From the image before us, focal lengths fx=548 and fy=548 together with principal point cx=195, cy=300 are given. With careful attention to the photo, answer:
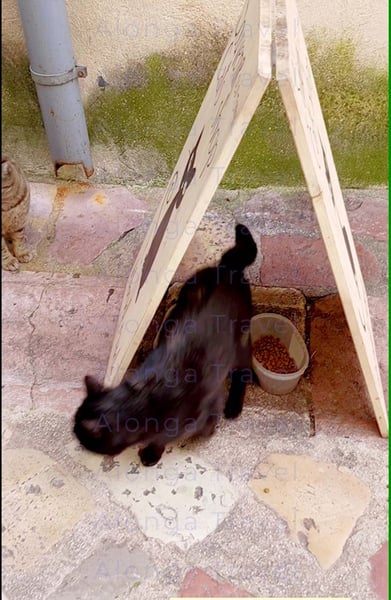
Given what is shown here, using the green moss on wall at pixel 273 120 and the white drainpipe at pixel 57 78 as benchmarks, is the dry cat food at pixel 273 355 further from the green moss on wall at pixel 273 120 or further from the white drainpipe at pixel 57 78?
the white drainpipe at pixel 57 78

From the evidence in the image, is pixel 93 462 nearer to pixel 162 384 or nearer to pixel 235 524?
pixel 162 384

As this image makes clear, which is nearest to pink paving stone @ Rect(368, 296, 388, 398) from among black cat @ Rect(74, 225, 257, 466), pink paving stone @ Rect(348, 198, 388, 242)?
pink paving stone @ Rect(348, 198, 388, 242)

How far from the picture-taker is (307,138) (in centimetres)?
120

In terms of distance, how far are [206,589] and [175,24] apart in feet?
6.87

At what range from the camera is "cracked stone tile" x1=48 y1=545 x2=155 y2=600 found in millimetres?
1396

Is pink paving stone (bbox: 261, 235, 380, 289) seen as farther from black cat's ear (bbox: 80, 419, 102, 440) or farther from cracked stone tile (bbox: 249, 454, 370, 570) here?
black cat's ear (bbox: 80, 419, 102, 440)

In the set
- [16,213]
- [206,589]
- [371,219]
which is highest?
[16,213]

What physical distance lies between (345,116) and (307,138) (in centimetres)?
144

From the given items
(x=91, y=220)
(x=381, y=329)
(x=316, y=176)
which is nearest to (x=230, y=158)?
(x=316, y=176)

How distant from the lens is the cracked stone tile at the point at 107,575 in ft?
4.58

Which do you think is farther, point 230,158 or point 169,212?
point 169,212

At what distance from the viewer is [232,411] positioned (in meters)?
1.81

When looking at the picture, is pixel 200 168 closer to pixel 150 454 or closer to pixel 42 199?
pixel 150 454

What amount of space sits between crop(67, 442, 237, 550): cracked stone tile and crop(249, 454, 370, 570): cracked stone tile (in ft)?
0.42
